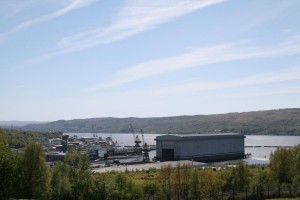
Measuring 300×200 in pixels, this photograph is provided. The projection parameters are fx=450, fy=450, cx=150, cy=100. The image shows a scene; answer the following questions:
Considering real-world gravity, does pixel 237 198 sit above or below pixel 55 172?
below

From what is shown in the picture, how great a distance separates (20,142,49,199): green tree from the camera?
43250mm

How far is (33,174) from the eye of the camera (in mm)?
43688

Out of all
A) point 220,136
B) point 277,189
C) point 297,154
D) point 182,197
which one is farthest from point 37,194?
point 220,136

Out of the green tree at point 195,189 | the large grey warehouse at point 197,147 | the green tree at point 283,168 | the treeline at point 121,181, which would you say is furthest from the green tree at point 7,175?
the large grey warehouse at point 197,147

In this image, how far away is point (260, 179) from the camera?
5622cm

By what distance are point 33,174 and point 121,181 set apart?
31.5 ft

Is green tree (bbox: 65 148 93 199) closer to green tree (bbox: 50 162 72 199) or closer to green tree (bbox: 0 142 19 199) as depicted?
green tree (bbox: 50 162 72 199)

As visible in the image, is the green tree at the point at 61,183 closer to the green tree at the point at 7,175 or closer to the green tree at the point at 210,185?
the green tree at the point at 7,175

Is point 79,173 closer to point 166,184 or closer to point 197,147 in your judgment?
point 166,184

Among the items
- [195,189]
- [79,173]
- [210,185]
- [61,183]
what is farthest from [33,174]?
[210,185]

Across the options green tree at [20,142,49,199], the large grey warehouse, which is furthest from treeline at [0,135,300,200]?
the large grey warehouse

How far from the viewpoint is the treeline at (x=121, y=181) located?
1703 inches

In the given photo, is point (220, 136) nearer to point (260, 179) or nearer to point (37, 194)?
point (260, 179)

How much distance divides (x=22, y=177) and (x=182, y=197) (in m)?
21.0
